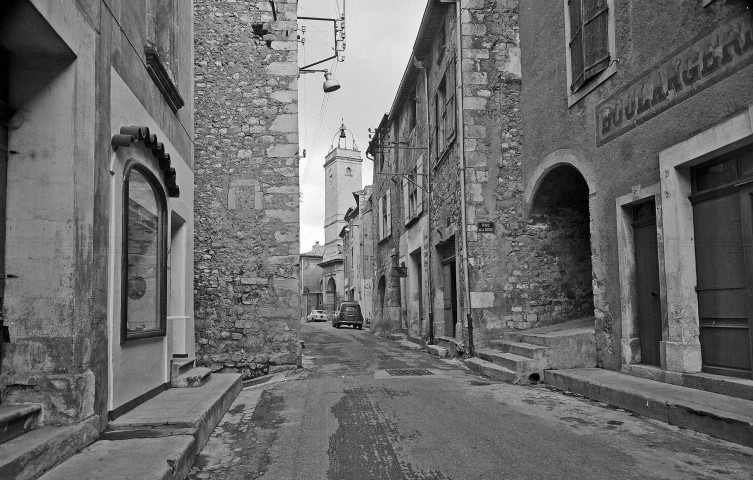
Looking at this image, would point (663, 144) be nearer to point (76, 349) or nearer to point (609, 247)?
point (609, 247)

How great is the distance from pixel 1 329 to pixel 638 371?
6.36 meters

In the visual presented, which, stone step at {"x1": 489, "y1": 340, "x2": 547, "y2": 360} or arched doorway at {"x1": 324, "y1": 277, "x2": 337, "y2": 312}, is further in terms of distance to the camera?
arched doorway at {"x1": 324, "y1": 277, "x2": 337, "y2": 312}

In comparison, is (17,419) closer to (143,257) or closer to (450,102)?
(143,257)

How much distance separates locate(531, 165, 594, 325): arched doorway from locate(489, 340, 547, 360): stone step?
1055mm

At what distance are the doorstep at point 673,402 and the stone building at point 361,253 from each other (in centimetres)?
1838

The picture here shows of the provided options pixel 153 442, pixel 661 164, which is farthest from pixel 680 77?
pixel 153 442

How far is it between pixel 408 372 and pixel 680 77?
219 inches

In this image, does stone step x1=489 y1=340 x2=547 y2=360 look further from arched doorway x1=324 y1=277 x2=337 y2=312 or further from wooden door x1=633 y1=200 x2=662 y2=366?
arched doorway x1=324 y1=277 x2=337 y2=312

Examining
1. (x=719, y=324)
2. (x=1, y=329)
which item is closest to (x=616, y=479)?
(x=719, y=324)

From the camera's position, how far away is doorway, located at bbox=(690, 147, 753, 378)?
5.46 meters

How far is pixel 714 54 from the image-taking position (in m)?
5.58

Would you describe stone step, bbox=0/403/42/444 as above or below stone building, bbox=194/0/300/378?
below

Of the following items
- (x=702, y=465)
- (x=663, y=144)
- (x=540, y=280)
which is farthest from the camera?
(x=540, y=280)

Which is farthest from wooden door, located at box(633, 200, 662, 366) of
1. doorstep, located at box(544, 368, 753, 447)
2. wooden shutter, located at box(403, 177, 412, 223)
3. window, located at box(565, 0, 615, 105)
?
wooden shutter, located at box(403, 177, 412, 223)
